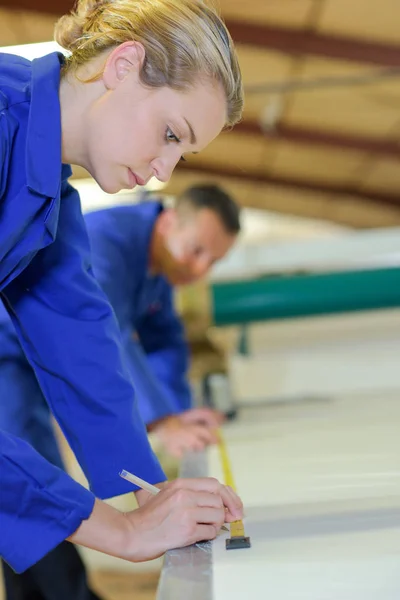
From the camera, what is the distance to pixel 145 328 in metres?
2.65

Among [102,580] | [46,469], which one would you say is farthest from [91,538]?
[102,580]

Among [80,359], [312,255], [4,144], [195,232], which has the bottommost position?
[80,359]

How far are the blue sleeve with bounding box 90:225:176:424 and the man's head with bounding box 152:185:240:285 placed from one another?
0.17 metres

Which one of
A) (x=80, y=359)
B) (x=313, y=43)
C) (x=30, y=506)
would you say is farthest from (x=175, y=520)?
(x=313, y=43)

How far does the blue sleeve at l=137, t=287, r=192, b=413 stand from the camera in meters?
2.60

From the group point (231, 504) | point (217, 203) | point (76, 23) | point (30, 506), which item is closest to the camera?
point (30, 506)

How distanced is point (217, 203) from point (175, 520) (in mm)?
1506

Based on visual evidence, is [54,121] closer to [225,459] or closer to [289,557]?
[289,557]

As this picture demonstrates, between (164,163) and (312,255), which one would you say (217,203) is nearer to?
(312,255)

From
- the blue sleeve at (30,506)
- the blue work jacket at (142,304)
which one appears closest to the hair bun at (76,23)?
the blue sleeve at (30,506)

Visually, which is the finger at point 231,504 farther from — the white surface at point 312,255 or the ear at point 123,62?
the white surface at point 312,255

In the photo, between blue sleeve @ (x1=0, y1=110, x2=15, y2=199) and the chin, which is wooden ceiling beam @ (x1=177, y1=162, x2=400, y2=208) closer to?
the chin

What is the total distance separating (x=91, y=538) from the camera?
94 centimetres

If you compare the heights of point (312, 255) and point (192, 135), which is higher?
point (312, 255)
